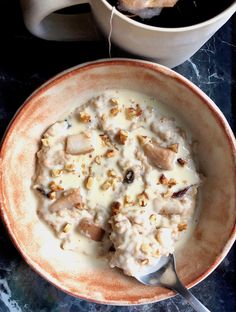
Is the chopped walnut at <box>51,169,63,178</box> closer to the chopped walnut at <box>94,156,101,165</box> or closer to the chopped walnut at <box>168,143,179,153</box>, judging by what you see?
the chopped walnut at <box>94,156,101,165</box>

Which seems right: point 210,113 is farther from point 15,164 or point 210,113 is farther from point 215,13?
point 15,164

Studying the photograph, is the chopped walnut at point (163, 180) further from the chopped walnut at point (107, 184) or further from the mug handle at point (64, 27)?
the mug handle at point (64, 27)

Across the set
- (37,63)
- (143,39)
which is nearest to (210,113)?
(143,39)

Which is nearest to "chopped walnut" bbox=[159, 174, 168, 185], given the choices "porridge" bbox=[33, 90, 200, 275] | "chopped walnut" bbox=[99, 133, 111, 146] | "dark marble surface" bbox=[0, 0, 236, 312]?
"porridge" bbox=[33, 90, 200, 275]

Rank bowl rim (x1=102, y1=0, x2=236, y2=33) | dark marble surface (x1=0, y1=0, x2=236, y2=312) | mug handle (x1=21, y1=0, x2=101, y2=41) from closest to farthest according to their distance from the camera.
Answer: bowl rim (x1=102, y1=0, x2=236, y2=33), mug handle (x1=21, y1=0, x2=101, y2=41), dark marble surface (x1=0, y1=0, x2=236, y2=312)

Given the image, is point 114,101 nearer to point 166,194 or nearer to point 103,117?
point 103,117

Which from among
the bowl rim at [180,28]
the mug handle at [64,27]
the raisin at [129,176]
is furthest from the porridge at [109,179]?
the bowl rim at [180,28]
